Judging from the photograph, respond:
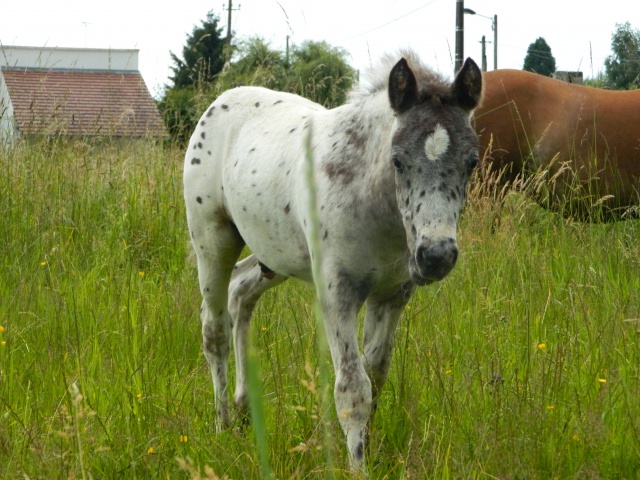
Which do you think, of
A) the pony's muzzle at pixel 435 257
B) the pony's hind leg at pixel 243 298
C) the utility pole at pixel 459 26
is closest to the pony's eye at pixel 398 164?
the pony's muzzle at pixel 435 257

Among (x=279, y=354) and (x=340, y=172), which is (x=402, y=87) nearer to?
(x=340, y=172)

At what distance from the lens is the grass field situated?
9.98ft

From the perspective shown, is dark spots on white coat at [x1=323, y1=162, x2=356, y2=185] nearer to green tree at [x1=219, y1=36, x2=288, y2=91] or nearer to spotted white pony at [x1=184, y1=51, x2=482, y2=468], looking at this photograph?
spotted white pony at [x1=184, y1=51, x2=482, y2=468]

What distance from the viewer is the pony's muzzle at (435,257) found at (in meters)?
2.80

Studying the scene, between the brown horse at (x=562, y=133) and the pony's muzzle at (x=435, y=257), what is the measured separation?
417 centimetres

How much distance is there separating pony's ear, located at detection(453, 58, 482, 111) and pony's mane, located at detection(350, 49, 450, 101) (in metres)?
0.05

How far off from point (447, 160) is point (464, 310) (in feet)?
7.03

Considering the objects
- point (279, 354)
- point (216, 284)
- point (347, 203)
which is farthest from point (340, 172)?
point (216, 284)

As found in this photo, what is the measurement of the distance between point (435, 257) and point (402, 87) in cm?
69

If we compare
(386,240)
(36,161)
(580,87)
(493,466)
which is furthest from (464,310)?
(36,161)

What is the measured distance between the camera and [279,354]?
4227 mm

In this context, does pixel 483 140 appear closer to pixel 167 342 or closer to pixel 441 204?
pixel 167 342

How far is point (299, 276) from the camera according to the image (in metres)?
3.87

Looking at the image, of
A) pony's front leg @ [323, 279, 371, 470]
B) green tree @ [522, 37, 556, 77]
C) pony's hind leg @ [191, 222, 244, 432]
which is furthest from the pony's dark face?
green tree @ [522, 37, 556, 77]
